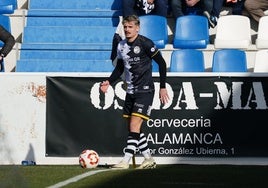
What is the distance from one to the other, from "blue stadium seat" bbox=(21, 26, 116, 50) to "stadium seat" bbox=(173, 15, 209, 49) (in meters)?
1.45

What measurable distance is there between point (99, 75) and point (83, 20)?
15.6ft

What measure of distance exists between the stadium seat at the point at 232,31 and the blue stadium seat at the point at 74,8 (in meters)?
2.21

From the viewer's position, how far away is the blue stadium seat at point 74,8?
16703mm

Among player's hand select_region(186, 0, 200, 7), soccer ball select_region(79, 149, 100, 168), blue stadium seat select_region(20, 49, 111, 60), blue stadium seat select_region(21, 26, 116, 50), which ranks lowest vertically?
soccer ball select_region(79, 149, 100, 168)

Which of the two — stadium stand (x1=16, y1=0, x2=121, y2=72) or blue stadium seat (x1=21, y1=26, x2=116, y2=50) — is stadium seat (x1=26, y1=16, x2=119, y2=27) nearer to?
stadium stand (x1=16, y1=0, x2=121, y2=72)

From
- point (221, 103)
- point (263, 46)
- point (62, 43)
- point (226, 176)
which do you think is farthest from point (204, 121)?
point (62, 43)

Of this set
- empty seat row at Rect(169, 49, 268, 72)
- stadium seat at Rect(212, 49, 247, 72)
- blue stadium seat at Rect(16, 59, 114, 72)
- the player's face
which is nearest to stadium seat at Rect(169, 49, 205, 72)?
empty seat row at Rect(169, 49, 268, 72)

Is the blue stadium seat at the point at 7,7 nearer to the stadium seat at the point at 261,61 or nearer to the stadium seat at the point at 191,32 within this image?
the stadium seat at the point at 191,32

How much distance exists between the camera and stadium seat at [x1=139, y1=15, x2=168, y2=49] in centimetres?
1542

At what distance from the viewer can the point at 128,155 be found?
10.5m

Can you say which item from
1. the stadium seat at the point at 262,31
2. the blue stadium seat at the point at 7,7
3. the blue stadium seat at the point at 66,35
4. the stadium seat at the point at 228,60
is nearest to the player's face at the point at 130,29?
the stadium seat at the point at 228,60

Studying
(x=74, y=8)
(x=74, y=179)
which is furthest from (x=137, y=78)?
(x=74, y=8)

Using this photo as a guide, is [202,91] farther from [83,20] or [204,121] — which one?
[83,20]

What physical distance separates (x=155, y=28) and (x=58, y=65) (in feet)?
6.42
